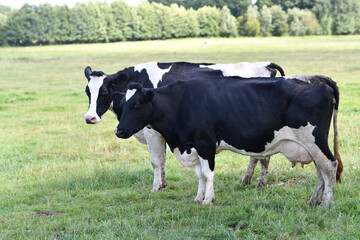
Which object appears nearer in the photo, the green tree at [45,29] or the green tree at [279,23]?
the green tree at [45,29]

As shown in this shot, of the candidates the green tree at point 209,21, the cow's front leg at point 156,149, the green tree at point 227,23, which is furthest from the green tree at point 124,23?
the cow's front leg at point 156,149

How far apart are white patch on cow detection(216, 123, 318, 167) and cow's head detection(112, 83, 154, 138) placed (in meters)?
1.87

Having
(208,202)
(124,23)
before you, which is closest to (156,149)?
(208,202)

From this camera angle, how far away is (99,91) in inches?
319

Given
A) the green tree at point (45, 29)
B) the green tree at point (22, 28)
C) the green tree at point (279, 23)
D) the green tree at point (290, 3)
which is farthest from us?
the green tree at point (290, 3)

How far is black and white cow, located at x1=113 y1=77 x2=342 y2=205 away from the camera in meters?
6.27

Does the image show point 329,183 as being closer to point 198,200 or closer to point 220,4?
point 198,200

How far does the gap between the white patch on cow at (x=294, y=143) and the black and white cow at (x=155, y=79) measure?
129 cm

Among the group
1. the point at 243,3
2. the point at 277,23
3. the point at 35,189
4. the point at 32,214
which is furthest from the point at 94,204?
the point at 243,3

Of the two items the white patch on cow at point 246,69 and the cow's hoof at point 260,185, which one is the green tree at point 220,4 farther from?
the cow's hoof at point 260,185

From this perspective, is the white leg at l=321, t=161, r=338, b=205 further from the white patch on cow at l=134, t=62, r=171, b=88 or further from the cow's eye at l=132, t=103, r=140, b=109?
the white patch on cow at l=134, t=62, r=171, b=88

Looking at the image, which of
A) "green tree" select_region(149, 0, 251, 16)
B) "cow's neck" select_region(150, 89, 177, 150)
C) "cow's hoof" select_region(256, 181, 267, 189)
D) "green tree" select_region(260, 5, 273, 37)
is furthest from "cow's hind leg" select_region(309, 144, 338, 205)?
"green tree" select_region(149, 0, 251, 16)

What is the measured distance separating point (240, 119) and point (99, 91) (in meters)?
2.83

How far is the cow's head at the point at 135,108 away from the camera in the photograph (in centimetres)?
672
